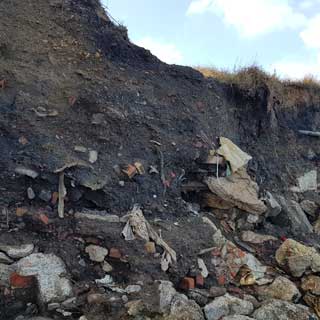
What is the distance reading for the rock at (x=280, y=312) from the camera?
4.25 m

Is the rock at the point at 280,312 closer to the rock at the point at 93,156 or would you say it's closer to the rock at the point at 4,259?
the rock at the point at 4,259

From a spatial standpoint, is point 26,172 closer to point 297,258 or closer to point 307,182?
point 297,258

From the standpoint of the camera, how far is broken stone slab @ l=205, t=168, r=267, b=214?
Result: 242 inches

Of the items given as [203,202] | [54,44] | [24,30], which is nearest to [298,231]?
[203,202]

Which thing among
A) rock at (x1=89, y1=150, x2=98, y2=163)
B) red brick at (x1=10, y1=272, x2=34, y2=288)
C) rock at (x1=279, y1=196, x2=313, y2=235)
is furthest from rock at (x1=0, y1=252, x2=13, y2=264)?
rock at (x1=279, y1=196, x2=313, y2=235)

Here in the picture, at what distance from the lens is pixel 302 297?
489cm

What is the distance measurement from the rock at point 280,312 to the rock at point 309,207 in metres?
3.16

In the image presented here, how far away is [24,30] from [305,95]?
227 inches

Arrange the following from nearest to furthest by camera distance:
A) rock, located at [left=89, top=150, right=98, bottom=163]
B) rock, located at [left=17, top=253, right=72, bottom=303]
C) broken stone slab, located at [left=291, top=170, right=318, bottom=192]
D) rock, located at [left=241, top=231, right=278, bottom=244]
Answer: rock, located at [left=17, top=253, right=72, bottom=303], rock, located at [left=89, top=150, right=98, bottom=163], rock, located at [left=241, top=231, right=278, bottom=244], broken stone slab, located at [left=291, top=170, right=318, bottom=192]

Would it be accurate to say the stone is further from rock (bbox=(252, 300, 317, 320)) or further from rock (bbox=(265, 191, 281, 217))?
rock (bbox=(265, 191, 281, 217))

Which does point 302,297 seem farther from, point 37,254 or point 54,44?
→ point 54,44

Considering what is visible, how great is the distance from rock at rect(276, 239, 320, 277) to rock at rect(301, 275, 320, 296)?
9 cm

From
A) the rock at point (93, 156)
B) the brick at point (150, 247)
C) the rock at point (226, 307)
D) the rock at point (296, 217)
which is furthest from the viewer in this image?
the rock at point (296, 217)

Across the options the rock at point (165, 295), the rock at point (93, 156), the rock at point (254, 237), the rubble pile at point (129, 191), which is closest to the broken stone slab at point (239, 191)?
the rubble pile at point (129, 191)
